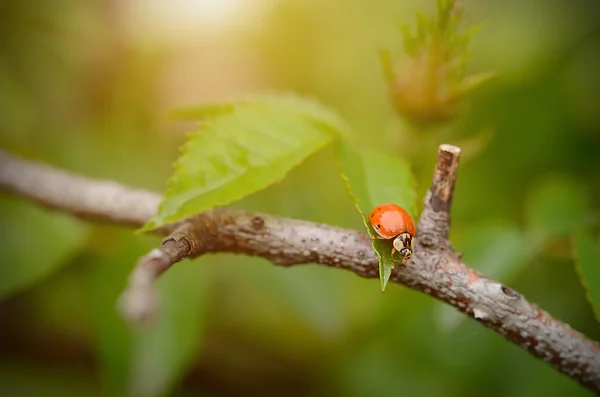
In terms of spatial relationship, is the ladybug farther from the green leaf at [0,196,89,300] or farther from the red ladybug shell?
the green leaf at [0,196,89,300]

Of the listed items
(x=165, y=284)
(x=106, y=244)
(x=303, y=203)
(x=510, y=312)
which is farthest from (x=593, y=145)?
(x=106, y=244)

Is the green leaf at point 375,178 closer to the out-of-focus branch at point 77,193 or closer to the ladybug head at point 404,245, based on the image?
the ladybug head at point 404,245

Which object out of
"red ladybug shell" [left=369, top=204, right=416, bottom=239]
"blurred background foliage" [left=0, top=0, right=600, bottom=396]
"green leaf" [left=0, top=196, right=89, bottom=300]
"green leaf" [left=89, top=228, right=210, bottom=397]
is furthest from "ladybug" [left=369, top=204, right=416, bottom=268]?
"green leaf" [left=0, top=196, right=89, bottom=300]

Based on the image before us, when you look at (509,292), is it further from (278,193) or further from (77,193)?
(278,193)

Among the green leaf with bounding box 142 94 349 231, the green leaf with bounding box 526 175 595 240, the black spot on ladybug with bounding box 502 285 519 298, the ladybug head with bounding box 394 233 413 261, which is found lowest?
the black spot on ladybug with bounding box 502 285 519 298

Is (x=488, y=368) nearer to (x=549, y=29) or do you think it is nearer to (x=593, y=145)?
(x=593, y=145)

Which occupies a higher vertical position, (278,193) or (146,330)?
(278,193)

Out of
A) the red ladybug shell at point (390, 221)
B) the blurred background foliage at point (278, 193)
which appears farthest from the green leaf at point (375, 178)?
the blurred background foliage at point (278, 193)

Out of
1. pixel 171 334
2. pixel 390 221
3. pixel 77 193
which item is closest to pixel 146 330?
pixel 171 334
